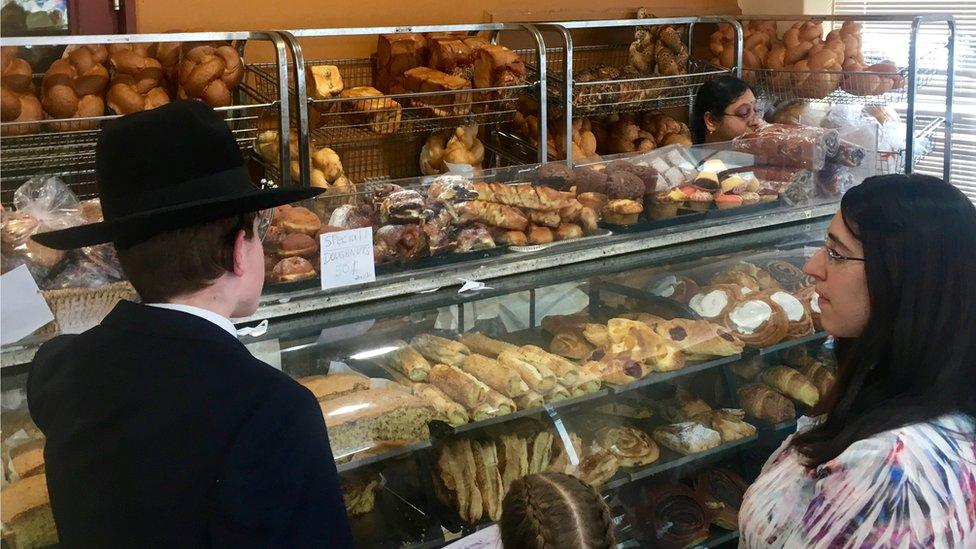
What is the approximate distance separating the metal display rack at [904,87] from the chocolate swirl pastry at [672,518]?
171 centimetres

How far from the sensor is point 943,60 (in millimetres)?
5094

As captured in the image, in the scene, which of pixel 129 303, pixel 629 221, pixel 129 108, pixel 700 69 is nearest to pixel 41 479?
pixel 129 303

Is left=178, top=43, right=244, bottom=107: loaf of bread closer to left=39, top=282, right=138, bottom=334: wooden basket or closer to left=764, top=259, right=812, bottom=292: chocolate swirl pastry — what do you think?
left=39, top=282, right=138, bottom=334: wooden basket

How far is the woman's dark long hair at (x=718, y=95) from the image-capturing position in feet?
13.2

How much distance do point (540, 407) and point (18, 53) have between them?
2.11 metres

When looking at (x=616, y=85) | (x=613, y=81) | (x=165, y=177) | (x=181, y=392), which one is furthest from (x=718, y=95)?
(x=181, y=392)

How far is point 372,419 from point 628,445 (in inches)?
31.5

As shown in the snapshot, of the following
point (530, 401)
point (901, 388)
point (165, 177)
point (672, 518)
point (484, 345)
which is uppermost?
point (165, 177)

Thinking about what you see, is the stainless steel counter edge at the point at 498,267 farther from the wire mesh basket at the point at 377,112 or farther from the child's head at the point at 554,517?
the child's head at the point at 554,517

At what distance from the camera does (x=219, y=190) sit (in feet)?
4.57

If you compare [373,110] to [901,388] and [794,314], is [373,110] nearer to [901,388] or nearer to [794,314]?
[794,314]

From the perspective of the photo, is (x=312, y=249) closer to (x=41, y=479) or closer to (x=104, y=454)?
(x=41, y=479)

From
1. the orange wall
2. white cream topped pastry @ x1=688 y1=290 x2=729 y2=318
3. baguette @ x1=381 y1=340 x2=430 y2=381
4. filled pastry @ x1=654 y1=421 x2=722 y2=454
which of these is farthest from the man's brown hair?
the orange wall

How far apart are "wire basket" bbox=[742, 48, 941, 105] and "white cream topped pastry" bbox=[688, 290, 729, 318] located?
157 centimetres
